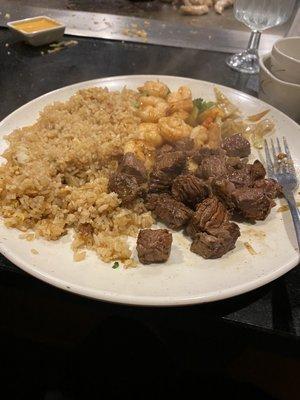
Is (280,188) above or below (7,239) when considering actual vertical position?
above

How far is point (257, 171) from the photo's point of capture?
1.87m

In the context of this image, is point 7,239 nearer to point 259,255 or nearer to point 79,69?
point 259,255

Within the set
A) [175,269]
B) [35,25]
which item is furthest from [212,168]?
[35,25]

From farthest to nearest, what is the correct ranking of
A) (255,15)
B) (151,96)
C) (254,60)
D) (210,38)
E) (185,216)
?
(210,38), (254,60), (255,15), (151,96), (185,216)

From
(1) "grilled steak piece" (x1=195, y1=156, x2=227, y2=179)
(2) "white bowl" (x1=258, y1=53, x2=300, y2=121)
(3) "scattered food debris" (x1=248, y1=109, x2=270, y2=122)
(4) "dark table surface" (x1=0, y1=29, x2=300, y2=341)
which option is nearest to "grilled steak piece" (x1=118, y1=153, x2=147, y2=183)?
(1) "grilled steak piece" (x1=195, y1=156, x2=227, y2=179)

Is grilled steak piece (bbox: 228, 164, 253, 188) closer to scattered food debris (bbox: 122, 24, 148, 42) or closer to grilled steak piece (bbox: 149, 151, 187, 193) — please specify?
grilled steak piece (bbox: 149, 151, 187, 193)

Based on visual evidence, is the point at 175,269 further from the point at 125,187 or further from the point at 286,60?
the point at 286,60

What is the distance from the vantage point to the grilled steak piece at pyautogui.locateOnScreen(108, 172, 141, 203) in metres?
1.72

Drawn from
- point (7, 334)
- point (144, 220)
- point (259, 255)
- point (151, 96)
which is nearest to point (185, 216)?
point (144, 220)

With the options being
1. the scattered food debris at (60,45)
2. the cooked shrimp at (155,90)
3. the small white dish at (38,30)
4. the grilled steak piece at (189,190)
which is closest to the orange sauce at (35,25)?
the small white dish at (38,30)

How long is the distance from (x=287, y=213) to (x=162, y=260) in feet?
1.95

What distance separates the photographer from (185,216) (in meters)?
1.65

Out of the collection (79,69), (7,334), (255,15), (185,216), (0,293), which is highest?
(255,15)

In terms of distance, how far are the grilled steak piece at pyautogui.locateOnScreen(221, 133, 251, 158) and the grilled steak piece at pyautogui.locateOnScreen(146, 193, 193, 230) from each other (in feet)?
1.55
